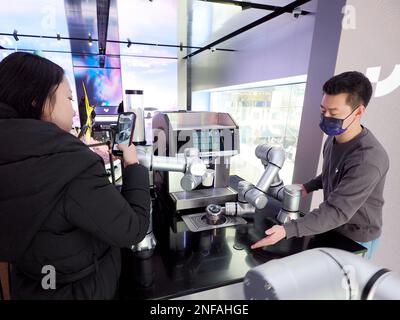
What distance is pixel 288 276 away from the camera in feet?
0.91

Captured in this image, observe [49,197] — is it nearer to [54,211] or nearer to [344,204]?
[54,211]

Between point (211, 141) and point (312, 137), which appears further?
point (312, 137)

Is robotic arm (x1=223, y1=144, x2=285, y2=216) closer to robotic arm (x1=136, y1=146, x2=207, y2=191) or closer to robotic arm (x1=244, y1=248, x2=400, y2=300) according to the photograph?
robotic arm (x1=136, y1=146, x2=207, y2=191)

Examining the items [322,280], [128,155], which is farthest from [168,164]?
[322,280]

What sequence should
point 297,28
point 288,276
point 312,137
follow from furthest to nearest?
point 297,28, point 312,137, point 288,276

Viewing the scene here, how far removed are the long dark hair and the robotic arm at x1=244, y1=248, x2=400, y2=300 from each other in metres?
0.56

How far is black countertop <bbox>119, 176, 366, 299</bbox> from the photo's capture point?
70 centimetres

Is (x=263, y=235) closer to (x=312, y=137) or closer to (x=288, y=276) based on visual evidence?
(x=288, y=276)

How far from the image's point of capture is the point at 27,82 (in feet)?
1.63

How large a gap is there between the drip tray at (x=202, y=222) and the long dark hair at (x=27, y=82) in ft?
2.35

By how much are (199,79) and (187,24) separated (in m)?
2.15

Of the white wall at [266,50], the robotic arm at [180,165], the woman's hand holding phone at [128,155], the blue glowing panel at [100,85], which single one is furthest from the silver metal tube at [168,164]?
the blue glowing panel at [100,85]
